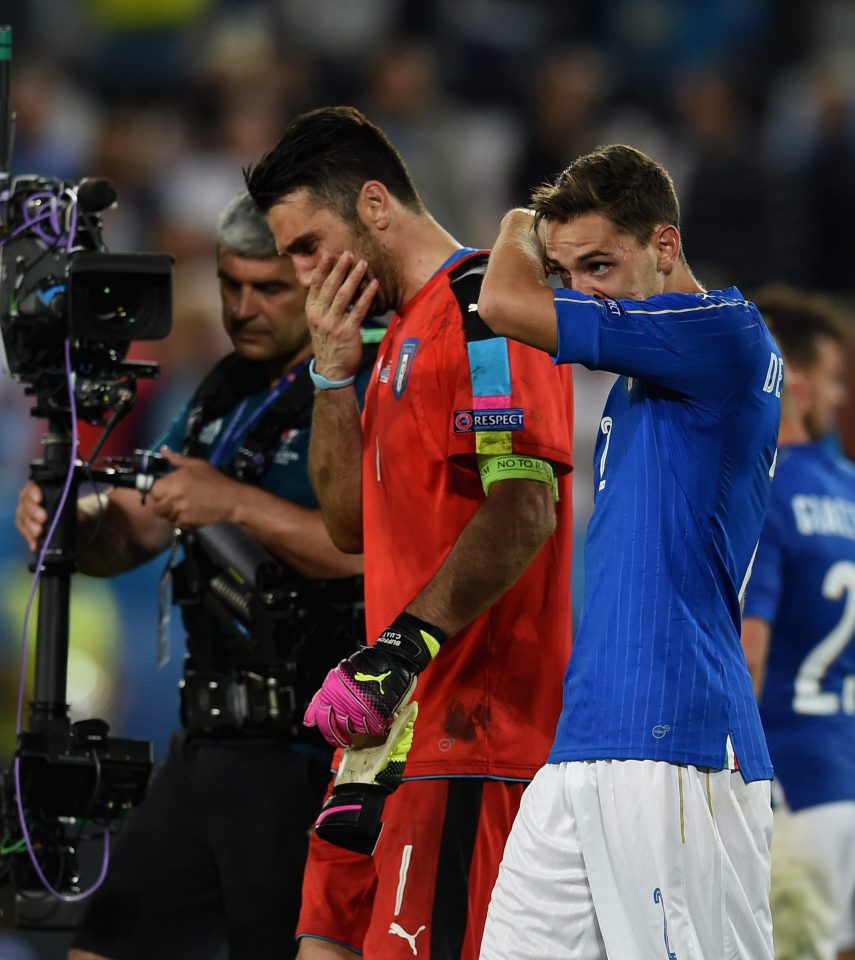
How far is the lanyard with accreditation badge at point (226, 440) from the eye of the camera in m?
4.42

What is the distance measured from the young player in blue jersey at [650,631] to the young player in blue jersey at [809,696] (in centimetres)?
199

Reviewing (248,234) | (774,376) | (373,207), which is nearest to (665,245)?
(774,376)

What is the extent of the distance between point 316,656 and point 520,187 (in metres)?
6.69

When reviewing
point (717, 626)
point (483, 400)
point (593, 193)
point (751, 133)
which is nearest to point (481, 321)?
point (483, 400)

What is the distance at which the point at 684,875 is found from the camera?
2.90 metres

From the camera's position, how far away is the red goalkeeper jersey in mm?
3385

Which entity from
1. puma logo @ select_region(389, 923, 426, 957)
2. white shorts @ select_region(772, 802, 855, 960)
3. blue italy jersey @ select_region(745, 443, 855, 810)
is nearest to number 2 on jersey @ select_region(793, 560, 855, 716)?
blue italy jersey @ select_region(745, 443, 855, 810)

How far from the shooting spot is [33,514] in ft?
13.6

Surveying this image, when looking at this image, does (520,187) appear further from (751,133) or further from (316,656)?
(316,656)

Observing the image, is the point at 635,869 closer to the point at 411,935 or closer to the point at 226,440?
the point at 411,935

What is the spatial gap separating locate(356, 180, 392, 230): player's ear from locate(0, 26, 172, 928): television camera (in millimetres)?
560

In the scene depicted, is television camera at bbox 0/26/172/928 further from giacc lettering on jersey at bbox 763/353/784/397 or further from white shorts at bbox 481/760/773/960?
giacc lettering on jersey at bbox 763/353/784/397

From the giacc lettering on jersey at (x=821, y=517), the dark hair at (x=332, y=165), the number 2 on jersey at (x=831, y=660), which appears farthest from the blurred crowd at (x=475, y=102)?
the dark hair at (x=332, y=165)

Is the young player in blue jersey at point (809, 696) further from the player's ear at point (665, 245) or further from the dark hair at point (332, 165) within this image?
the player's ear at point (665, 245)
